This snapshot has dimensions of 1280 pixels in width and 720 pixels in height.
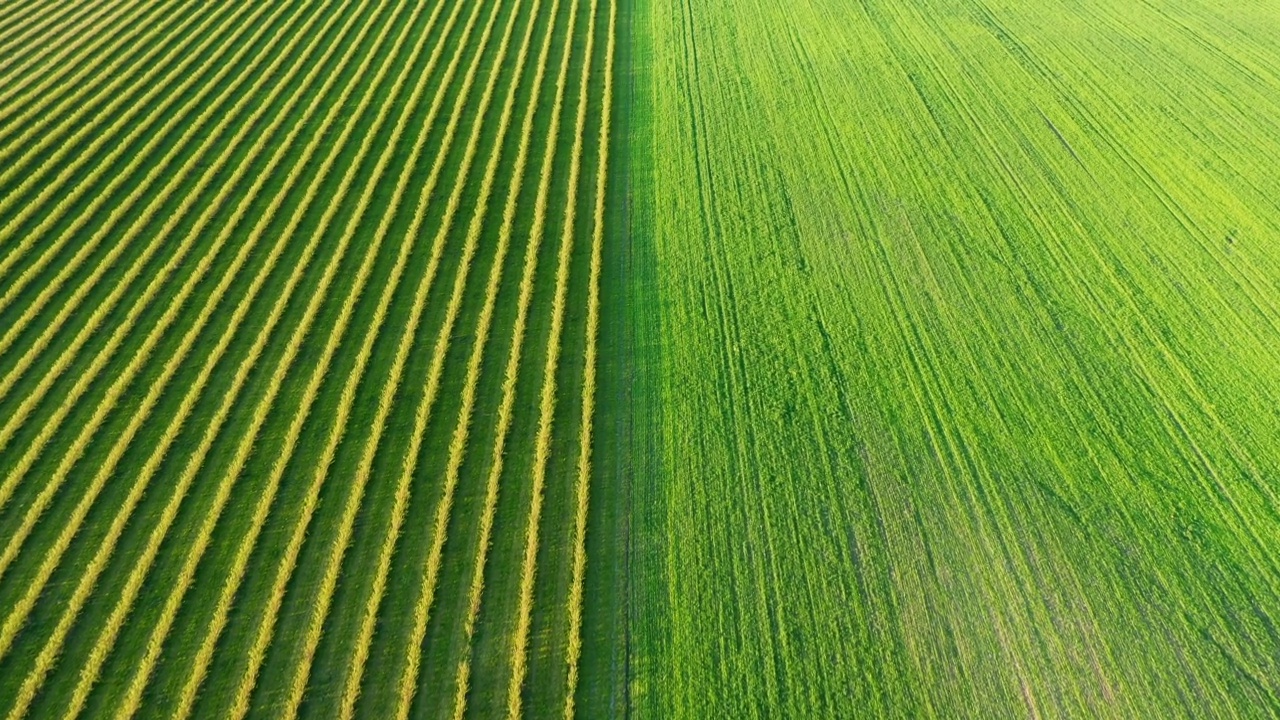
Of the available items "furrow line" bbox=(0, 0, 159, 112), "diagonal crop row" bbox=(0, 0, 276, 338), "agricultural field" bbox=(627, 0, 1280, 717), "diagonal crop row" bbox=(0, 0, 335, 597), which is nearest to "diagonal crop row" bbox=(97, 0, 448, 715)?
"diagonal crop row" bbox=(0, 0, 335, 597)

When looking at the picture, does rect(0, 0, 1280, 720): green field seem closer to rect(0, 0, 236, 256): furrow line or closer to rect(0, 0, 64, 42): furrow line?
rect(0, 0, 236, 256): furrow line

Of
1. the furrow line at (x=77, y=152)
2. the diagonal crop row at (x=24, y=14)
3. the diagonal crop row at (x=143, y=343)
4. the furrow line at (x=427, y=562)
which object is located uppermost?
the diagonal crop row at (x=24, y=14)

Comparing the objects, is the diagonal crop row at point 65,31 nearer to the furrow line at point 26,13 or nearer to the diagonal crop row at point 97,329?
the furrow line at point 26,13

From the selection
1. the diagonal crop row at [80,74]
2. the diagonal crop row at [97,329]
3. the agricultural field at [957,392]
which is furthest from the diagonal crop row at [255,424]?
the diagonal crop row at [80,74]

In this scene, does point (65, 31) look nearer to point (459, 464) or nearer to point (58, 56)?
point (58, 56)

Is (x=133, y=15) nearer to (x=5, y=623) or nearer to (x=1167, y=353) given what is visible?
(x=5, y=623)
